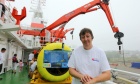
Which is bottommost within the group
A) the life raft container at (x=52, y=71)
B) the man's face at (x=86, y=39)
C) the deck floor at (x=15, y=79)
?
the deck floor at (x=15, y=79)

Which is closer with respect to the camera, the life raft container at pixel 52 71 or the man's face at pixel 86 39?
the man's face at pixel 86 39

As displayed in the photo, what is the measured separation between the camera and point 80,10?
1155 centimetres

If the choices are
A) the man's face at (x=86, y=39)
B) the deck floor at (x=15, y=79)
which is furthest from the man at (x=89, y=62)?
the deck floor at (x=15, y=79)

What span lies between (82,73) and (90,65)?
12 centimetres

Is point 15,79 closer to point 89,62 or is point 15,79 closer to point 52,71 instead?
point 52,71

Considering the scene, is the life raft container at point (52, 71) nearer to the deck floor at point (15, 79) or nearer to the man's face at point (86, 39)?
the man's face at point (86, 39)

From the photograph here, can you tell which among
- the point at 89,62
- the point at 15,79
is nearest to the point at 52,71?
the point at 89,62

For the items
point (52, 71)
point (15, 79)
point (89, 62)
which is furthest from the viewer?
point (15, 79)

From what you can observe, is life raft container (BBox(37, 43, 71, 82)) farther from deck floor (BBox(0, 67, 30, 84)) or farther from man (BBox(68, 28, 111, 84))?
deck floor (BBox(0, 67, 30, 84))

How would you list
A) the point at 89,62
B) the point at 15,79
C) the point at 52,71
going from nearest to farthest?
the point at 89,62
the point at 52,71
the point at 15,79

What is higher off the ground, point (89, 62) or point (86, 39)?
point (86, 39)

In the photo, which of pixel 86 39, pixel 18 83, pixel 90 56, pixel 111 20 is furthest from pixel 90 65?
pixel 111 20

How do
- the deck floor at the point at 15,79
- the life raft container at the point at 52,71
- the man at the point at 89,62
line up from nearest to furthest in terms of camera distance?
1. the man at the point at 89,62
2. the life raft container at the point at 52,71
3. the deck floor at the point at 15,79

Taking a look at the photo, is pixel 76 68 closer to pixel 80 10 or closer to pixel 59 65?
pixel 59 65
